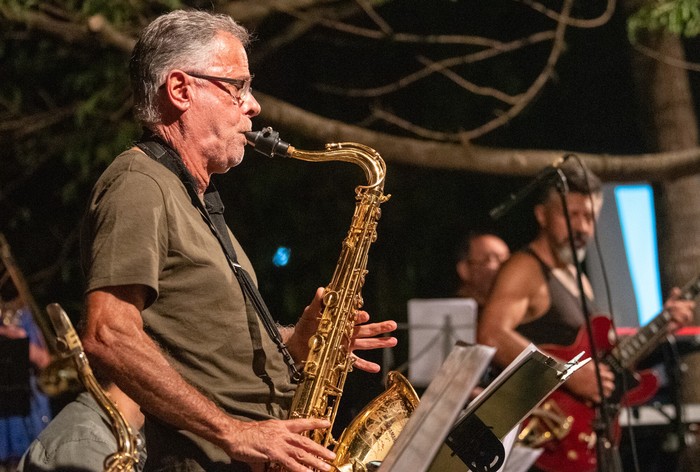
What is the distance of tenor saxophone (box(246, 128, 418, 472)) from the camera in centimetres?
355

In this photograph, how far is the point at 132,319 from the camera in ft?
9.74

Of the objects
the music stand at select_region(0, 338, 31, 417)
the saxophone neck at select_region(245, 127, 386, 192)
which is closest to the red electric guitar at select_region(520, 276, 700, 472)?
the saxophone neck at select_region(245, 127, 386, 192)

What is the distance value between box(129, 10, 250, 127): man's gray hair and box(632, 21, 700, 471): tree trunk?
5.47m

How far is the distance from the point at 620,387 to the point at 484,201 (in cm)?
310

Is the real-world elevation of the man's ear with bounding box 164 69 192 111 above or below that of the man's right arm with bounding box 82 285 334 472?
above

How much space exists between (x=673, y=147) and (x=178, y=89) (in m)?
5.74

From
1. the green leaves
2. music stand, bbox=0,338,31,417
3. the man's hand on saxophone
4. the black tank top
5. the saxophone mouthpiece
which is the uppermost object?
the green leaves

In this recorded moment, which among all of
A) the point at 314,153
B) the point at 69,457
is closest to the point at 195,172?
the point at 314,153

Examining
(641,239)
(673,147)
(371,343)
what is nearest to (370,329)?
(371,343)

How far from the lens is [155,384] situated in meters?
2.94

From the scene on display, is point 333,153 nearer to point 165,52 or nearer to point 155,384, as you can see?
point 165,52

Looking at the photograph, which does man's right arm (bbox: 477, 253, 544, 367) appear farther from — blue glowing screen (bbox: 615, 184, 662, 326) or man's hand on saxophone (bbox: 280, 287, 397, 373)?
man's hand on saxophone (bbox: 280, 287, 397, 373)

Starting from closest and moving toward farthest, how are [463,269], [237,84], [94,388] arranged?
[94,388]
[237,84]
[463,269]

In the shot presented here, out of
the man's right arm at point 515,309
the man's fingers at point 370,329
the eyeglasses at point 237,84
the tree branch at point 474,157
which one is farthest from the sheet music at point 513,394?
the tree branch at point 474,157
